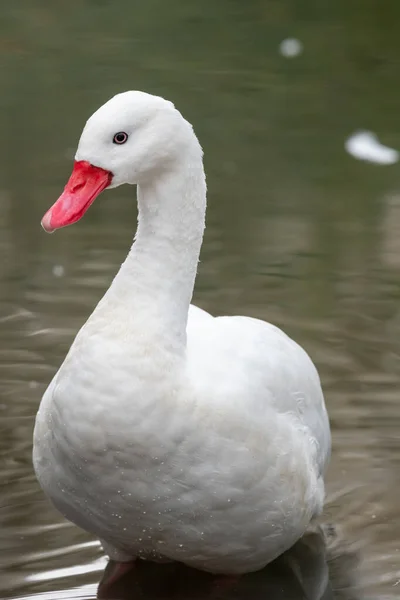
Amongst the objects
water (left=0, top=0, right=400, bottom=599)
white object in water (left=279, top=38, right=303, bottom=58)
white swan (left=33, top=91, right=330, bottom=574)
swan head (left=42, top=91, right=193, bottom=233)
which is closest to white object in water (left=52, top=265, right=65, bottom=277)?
water (left=0, top=0, right=400, bottom=599)

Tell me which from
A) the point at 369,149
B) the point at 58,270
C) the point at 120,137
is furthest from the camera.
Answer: the point at 369,149

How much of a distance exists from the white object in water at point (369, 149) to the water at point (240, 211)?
0.26 ft

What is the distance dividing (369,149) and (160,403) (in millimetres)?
6370

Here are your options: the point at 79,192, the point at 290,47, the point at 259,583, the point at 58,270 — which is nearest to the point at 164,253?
the point at 79,192

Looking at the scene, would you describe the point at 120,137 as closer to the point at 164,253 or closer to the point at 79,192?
the point at 79,192

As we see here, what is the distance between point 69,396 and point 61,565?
1086 mm

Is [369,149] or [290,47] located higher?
[369,149]

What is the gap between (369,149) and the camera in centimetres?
944

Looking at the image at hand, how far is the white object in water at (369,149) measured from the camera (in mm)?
9086

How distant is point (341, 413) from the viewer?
5344mm

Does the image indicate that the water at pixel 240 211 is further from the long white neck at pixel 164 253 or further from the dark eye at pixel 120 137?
the dark eye at pixel 120 137

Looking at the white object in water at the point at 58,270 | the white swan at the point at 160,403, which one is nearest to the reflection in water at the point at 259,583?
the white swan at the point at 160,403

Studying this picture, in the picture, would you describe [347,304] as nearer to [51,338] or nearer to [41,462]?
[51,338]

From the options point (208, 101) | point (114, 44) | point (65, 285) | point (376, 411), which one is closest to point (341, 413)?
point (376, 411)
